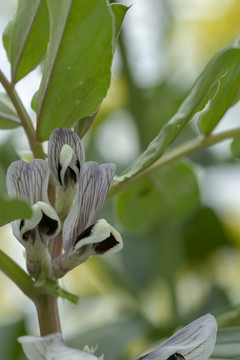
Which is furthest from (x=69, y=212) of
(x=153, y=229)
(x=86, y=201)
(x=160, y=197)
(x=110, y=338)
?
(x=153, y=229)

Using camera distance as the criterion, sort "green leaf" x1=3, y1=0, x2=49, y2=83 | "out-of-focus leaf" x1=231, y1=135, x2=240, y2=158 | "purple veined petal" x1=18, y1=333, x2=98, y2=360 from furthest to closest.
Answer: "out-of-focus leaf" x1=231, y1=135, x2=240, y2=158, "green leaf" x1=3, y1=0, x2=49, y2=83, "purple veined petal" x1=18, y1=333, x2=98, y2=360

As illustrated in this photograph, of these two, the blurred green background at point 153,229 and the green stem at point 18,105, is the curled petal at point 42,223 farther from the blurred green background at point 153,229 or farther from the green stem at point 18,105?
the blurred green background at point 153,229

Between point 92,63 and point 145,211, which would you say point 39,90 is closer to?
point 92,63

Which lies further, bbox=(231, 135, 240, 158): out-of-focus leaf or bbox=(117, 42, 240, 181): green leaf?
bbox=(231, 135, 240, 158): out-of-focus leaf

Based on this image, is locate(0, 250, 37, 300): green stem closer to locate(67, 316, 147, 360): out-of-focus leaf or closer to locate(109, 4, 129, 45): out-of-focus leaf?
locate(109, 4, 129, 45): out-of-focus leaf

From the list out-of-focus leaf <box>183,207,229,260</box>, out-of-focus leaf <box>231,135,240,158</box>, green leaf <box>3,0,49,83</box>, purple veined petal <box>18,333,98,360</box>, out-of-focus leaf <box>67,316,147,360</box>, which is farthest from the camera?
out-of-focus leaf <box>183,207,229,260</box>

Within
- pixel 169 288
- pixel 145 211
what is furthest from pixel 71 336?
pixel 145 211

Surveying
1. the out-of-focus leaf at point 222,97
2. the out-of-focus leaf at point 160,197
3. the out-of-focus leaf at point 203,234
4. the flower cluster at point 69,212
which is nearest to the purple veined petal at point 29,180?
the flower cluster at point 69,212

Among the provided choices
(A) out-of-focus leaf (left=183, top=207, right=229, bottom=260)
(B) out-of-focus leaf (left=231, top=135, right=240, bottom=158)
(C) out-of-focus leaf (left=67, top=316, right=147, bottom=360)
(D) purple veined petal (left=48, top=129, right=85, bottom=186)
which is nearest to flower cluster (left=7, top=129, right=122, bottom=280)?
(D) purple veined petal (left=48, top=129, right=85, bottom=186)

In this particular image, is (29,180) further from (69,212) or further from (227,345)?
(227,345)
